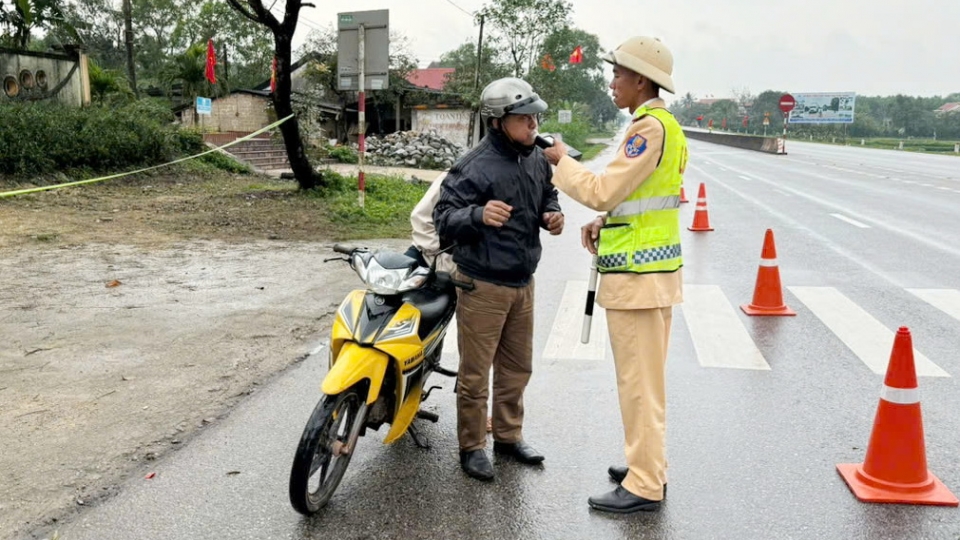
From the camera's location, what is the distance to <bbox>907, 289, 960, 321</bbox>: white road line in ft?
23.5

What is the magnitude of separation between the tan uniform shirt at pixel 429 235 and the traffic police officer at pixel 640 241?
0.78 meters

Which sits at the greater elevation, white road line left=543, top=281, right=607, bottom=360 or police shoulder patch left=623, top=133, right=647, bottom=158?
police shoulder patch left=623, top=133, right=647, bottom=158

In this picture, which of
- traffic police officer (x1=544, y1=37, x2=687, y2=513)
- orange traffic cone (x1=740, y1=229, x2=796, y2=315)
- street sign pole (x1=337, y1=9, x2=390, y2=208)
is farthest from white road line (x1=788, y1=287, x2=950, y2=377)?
street sign pole (x1=337, y1=9, x2=390, y2=208)

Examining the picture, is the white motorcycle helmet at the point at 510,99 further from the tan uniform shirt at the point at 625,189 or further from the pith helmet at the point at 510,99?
the tan uniform shirt at the point at 625,189

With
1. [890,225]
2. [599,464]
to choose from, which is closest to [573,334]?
[599,464]

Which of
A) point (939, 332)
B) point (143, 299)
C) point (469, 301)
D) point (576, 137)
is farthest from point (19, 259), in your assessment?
point (576, 137)

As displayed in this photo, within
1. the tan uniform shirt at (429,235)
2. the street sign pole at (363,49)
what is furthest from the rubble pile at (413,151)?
the tan uniform shirt at (429,235)

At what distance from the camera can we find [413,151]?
94.7ft

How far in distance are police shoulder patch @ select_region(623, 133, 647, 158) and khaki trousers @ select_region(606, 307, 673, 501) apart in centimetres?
67

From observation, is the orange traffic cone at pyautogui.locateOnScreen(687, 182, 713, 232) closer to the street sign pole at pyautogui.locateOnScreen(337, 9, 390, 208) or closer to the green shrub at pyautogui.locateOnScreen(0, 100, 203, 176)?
the street sign pole at pyautogui.locateOnScreen(337, 9, 390, 208)

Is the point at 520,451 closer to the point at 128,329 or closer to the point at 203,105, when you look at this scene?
the point at 128,329

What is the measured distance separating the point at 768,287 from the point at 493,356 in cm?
416

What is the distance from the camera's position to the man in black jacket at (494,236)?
11.5ft

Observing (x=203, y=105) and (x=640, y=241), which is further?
(x=203, y=105)
